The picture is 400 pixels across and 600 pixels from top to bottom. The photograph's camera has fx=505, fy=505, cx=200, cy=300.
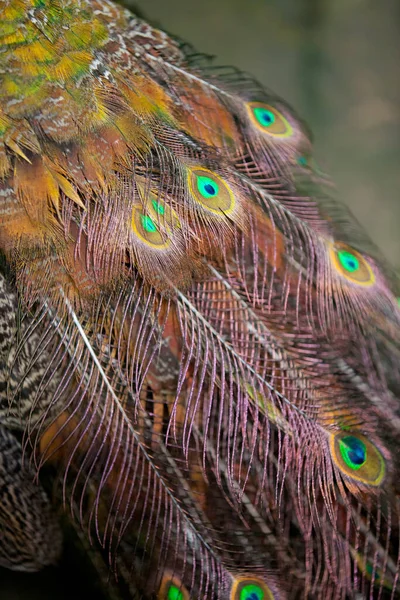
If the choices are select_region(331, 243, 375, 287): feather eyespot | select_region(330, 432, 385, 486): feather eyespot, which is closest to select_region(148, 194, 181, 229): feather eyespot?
select_region(331, 243, 375, 287): feather eyespot

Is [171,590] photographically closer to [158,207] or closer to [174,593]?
[174,593]

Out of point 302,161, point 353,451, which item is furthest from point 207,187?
point 353,451

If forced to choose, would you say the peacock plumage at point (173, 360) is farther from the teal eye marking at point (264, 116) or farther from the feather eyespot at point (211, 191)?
the teal eye marking at point (264, 116)

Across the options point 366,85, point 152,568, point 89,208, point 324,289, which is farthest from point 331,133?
point 152,568

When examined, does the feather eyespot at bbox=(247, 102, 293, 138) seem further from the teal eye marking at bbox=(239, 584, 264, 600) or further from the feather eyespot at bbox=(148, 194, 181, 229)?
the teal eye marking at bbox=(239, 584, 264, 600)

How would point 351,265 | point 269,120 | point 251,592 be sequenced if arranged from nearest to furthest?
point 251,592, point 351,265, point 269,120

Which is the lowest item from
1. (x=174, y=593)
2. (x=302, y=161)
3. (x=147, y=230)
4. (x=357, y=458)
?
(x=174, y=593)

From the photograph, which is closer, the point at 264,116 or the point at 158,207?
the point at 158,207
